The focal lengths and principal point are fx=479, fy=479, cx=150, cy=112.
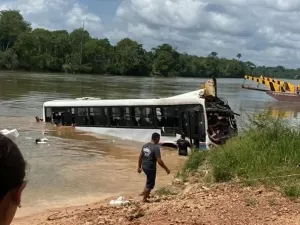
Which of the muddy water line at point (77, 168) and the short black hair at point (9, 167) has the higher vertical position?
the short black hair at point (9, 167)

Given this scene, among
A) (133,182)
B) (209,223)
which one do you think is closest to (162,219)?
(209,223)

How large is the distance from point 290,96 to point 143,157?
46243 mm

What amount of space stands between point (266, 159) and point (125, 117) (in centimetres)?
1460

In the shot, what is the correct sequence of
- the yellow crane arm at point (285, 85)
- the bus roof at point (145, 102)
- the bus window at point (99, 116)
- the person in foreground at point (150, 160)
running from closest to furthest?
the person in foreground at point (150, 160) < the bus roof at point (145, 102) < the bus window at point (99, 116) < the yellow crane arm at point (285, 85)

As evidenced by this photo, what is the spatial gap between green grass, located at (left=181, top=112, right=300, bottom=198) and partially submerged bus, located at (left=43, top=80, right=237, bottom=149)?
7791 mm

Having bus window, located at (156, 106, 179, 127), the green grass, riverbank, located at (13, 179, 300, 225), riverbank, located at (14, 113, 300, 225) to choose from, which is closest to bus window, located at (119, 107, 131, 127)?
bus window, located at (156, 106, 179, 127)

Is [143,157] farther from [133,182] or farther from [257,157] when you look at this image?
[133,182]

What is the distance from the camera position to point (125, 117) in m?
23.4

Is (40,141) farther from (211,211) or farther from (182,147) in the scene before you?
(211,211)

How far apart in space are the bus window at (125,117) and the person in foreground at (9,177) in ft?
68.9

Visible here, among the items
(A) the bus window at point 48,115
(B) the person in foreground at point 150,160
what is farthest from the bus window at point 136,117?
(B) the person in foreground at point 150,160

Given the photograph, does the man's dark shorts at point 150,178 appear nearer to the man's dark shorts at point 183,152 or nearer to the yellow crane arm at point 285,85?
the man's dark shorts at point 183,152

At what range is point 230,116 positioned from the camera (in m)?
19.9

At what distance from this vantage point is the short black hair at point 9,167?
1.78m
